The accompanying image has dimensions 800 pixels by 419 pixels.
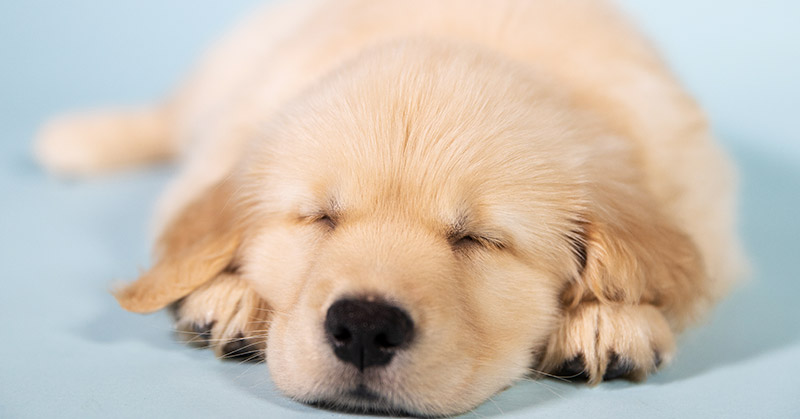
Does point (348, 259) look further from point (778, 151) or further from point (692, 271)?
point (778, 151)

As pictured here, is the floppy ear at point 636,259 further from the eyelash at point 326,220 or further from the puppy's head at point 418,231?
the eyelash at point 326,220

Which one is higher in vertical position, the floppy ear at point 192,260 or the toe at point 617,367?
the toe at point 617,367

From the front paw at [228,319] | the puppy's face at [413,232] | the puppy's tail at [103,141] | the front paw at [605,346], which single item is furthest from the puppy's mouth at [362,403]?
the puppy's tail at [103,141]

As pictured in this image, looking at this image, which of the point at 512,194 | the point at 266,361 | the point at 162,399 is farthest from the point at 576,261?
the point at 162,399

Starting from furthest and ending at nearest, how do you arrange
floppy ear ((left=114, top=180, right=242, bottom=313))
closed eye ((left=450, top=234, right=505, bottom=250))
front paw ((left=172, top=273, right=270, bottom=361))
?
floppy ear ((left=114, top=180, right=242, bottom=313)), front paw ((left=172, top=273, right=270, bottom=361)), closed eye ((left=450, top=234, right=505, bottom=250))

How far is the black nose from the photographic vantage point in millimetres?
2475

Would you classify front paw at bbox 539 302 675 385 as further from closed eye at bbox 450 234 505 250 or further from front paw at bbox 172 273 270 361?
front paw at bbox 172 273 270 361

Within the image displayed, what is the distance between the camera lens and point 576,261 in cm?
304

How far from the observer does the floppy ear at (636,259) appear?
302 cm

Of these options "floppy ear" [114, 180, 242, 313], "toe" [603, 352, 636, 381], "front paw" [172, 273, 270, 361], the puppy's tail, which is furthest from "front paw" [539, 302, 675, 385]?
the puppy's tail

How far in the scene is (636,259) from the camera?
9.93 ft

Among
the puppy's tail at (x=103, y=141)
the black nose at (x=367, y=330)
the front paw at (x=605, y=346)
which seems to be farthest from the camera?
the puppy's tail at (x=103, y=141)

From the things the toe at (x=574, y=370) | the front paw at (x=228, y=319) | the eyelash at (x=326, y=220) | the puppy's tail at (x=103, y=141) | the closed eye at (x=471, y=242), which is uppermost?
the closed eye at (x=471, y=242)

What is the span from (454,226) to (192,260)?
1006 mm
